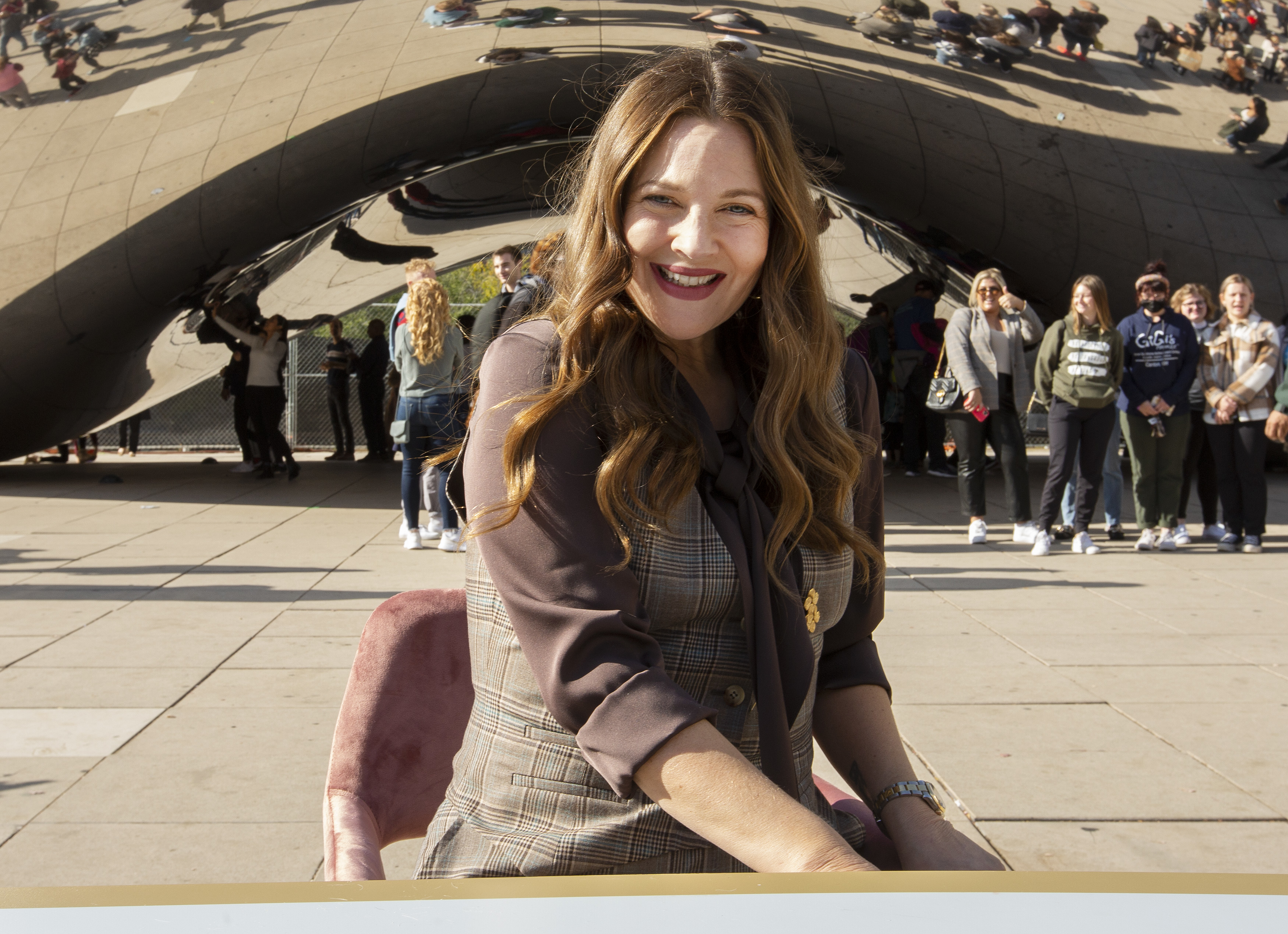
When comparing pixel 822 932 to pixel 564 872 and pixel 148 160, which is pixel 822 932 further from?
pixel 148 160

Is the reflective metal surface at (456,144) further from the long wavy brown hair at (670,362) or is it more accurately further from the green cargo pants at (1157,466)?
the long wavy brown hair at (670,362)

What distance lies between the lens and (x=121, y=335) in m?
12.0

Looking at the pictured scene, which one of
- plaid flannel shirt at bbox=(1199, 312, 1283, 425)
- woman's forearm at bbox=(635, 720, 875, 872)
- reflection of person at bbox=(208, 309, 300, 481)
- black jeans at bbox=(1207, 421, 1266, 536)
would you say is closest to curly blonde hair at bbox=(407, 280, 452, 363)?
plaid flannel shirt at bbox=(1199, 312, 1283, 425)

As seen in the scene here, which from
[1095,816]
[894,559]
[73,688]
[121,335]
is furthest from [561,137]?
[1095,816]

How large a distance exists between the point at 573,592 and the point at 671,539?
0.53ft

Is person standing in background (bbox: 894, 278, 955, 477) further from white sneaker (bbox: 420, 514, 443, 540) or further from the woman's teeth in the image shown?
the woman's teeth

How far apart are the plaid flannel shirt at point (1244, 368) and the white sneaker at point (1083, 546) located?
4.02 ft

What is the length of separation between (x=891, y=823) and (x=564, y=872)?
48cm

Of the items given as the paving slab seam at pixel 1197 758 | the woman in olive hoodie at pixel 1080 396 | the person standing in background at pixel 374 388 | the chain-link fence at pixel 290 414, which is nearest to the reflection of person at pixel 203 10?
the person standing in background at pixel 374 388

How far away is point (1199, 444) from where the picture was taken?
8789mm

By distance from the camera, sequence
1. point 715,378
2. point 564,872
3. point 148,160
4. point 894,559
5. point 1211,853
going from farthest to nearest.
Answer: point 148,160 → point 894,559 → point 1211,853 → point 715,378 → point 564,872

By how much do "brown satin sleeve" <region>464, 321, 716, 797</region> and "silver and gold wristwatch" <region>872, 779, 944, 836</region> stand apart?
0.40 metres

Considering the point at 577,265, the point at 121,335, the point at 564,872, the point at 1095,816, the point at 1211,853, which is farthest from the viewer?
the point at 121,335

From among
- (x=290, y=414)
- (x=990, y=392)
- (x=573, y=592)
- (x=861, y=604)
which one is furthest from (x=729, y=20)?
(x=290, y=414)
